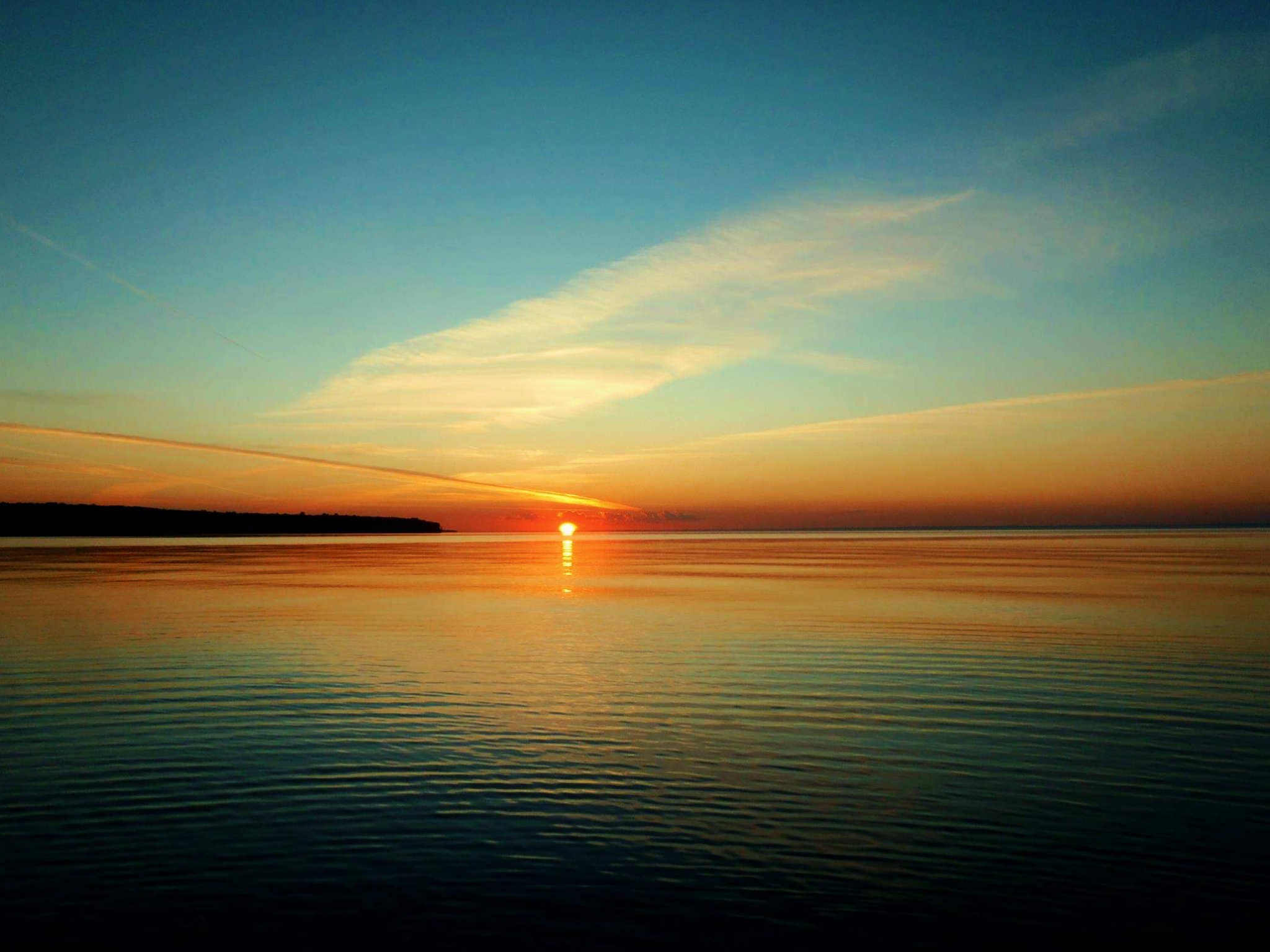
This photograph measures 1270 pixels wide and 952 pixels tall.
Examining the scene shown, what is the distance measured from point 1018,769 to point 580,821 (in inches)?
246

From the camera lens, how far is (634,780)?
42.7 feet

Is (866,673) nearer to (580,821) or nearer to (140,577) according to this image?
(580,821)

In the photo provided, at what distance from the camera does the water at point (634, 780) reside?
877 centimetres

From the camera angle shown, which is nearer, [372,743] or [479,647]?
[372,743]

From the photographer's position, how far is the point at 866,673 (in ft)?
71.1

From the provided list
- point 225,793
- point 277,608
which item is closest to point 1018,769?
point 225,793

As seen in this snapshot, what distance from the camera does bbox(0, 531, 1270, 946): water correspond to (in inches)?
345

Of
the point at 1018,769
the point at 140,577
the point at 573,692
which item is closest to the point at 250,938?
the point at 1018,769

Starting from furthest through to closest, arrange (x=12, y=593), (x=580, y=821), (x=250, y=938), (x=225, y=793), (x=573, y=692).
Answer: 1. (x=12, y=593)
2. (x=573, y=692)
3. (x=225, y=793)
4. (x=580, y=821)
5. (x=250, y=938)

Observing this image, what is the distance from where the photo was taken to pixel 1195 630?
28594mm

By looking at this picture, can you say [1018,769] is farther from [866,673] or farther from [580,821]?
[866,673]

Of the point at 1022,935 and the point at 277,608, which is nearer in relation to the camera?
the point at 1022,935

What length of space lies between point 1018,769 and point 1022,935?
5.64 metres

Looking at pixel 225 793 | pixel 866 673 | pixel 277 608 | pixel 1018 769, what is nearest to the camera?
pixel 225 793
